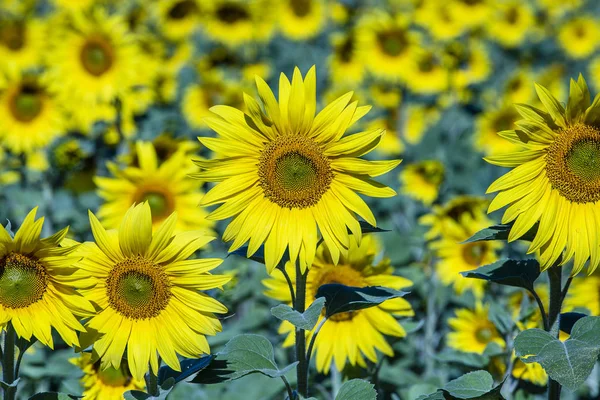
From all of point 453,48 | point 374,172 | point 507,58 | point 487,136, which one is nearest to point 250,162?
point 374,172

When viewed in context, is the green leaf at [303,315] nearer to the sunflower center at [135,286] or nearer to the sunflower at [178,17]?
the sunflower center at [135,286]

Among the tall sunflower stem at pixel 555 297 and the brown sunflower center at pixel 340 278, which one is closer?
the tall sunflower stem at pixel 555 297

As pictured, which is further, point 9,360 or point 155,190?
point 155,190

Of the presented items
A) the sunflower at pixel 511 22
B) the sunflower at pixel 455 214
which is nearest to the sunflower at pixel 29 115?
the sunflower at pixel 455 214

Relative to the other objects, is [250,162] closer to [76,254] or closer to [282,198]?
[282,198]

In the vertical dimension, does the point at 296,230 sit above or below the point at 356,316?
above

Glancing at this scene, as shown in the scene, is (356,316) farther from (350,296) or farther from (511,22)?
(511,22)

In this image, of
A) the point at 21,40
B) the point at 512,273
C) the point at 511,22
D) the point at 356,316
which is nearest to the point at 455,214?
the point at 356,316
